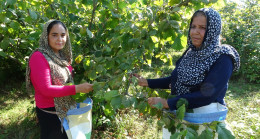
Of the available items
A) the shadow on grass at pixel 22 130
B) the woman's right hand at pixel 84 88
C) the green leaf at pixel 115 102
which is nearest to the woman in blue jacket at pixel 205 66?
the green leaf at pixel 115 102

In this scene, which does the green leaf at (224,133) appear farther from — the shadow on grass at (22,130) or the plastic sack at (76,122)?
the shadow on grass at (22,130)

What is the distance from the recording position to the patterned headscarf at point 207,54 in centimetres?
138

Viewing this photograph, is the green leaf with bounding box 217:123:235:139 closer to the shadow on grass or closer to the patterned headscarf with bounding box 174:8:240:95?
the patterned headscarf with bounding box 174:8:240:95

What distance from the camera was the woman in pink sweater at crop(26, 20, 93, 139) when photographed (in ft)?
5.41

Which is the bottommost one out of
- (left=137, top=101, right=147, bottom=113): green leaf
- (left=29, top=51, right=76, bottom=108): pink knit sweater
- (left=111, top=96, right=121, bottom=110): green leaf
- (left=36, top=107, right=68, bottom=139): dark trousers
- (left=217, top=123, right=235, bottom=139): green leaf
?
(left=36, top=107, right=68, bottom=139): dark trousers

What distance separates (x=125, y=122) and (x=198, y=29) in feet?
7.40

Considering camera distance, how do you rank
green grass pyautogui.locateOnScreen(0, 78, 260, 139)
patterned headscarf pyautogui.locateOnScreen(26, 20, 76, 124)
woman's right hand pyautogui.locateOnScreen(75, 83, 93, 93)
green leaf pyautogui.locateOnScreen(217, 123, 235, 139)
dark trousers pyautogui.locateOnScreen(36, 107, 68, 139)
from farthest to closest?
green grass pyautogui.locateOnScreen(0, 78, 260, 139) < dark trousers pyautogui.locateOnScreen(36, 107, 68, 139) < patterned headscarf pyautogui.locateOnScreen(26, 20, 76, 124) < woman's right hand pyautogui.locateOnScreen(75, 83, 93, 93) < green leaf pyautogui.locateOnScreen(217, 123, 235, 139)

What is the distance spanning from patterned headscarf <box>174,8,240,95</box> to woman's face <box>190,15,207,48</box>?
3 centimetres

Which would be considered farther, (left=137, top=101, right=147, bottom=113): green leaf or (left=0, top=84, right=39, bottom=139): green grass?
(left=0, top=84, right=39, bottom=139): green grass

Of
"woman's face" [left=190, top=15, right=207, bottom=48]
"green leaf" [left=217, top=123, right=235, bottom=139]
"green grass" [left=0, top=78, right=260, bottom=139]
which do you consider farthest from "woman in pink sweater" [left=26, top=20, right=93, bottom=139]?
"green grass" [left=0, top=78, right=260, bottom=139]

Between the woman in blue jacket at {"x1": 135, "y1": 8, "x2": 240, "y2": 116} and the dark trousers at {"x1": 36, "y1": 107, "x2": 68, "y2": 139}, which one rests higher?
the woman in blue jacket at {"x1": 135, "y1": 8, "x2": 240, "y2": 116}

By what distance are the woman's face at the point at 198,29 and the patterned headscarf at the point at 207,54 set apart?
1.1 inches

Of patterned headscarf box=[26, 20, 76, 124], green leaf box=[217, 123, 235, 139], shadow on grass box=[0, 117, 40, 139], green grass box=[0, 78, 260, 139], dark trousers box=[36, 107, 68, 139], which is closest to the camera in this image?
green leaf box=[217, 123, 235, 139]

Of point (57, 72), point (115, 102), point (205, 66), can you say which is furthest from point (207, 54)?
point (57, 72)
